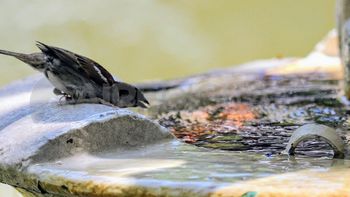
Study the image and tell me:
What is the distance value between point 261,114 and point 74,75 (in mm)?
1569

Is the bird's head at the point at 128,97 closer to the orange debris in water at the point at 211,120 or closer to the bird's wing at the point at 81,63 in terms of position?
the bird's wing at the point at 81,63

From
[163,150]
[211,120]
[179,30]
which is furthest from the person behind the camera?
Answer: [179,30]

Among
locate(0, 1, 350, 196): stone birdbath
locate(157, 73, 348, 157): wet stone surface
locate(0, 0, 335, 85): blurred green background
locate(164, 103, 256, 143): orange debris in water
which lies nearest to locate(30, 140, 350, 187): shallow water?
locate(0, 1, 350, 196): stone birdbath

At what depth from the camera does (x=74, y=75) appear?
9.13 ft

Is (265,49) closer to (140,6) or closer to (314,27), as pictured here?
(314,27)

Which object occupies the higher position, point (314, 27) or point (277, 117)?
point (314, 27)

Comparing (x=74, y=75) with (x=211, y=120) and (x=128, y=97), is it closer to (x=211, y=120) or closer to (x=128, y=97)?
(x=128, y=97)

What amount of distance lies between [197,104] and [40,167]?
100 inches

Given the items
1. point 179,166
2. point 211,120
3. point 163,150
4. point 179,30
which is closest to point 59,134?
point 163,150

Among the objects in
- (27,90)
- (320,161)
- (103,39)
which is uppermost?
(103,39)

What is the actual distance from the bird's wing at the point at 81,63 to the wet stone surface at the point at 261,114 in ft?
1.58

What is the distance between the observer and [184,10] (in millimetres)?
9812

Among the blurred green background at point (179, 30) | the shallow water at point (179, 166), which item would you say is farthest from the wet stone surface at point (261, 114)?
the blurred green background at point (179, 30)

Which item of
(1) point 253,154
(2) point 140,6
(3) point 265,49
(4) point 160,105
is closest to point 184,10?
(2) point 140,6
